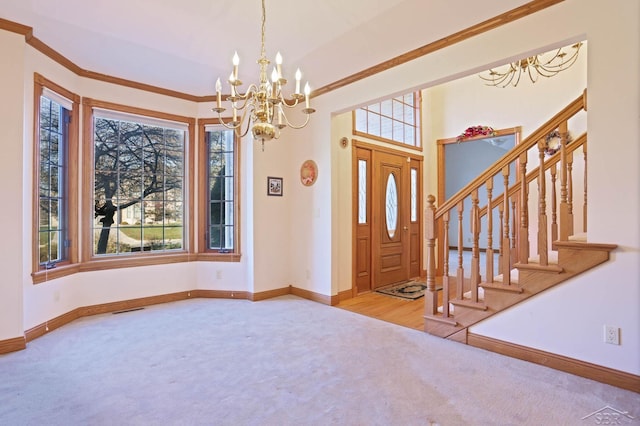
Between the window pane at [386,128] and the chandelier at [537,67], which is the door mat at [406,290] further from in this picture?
the chandelier at [537,67]

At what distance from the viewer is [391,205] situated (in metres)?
5.25

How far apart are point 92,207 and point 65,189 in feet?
1.06

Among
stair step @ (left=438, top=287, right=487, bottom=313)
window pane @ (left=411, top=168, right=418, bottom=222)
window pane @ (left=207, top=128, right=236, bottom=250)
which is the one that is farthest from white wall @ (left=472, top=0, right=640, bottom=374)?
window pane @ (left=207, top=128, right=236, bottom=250)

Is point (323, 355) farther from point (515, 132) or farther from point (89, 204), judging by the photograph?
point (515, 132)

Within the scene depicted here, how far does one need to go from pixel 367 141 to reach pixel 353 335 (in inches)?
111

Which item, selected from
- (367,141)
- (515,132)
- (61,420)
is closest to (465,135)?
(515,132)

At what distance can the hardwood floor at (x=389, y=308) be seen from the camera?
3569 millimetres

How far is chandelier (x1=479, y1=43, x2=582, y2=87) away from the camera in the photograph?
397cm

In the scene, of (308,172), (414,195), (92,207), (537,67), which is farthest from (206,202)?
(537,67)

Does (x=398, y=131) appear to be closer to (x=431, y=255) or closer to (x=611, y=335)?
(x=431, y=255)

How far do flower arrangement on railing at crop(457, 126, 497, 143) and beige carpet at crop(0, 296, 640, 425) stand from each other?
3359mm

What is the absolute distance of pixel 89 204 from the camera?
12.4ft

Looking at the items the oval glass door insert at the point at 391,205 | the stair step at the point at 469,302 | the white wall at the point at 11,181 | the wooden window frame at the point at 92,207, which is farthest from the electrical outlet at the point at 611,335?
the white wall at the point at 11,181

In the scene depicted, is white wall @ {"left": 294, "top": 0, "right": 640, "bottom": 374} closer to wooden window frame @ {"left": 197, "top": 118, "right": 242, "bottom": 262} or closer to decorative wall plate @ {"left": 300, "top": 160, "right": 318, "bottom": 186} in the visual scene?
decorative wall plate @ {"left": 300, "top": 160, "right": 318, "bottom": 186}
